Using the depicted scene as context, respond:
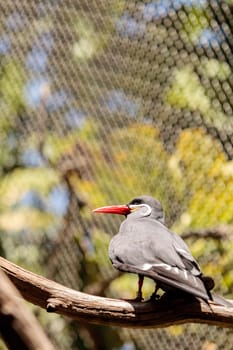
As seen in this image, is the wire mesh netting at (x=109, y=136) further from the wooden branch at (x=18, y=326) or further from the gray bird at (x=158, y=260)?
the wooden branch at (x=18, y=326)

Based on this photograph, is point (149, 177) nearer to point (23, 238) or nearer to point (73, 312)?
point (23, 238)

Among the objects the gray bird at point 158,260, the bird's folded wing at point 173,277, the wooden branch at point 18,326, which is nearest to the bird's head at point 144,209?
the gray bird at point 158,260

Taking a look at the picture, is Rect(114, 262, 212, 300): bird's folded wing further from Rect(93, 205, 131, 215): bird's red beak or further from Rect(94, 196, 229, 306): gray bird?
Rect(93, 205, 131, 215): bird's red beak

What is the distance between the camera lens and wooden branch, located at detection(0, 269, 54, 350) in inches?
29.3

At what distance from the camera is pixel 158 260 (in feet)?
5.14

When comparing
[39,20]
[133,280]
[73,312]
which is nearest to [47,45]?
[39,20]

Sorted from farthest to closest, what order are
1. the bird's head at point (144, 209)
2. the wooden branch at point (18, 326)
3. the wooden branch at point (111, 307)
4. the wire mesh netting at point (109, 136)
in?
the wire mesh netting at point (109, 136)
the bird's head at point (144, 209)
the wooden branch at point (111, 307)
the wooden branch at point (18, 326)

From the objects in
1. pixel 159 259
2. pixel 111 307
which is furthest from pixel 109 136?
pixel 111 307

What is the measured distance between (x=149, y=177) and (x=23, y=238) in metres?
0.57

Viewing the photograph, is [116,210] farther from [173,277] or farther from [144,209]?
[173,277]

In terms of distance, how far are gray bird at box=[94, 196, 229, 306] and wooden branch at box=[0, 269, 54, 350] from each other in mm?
694

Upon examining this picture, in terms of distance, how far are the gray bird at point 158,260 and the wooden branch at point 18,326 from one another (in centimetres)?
69

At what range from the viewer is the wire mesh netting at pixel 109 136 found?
220 centimetres

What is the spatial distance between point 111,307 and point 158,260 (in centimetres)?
15
